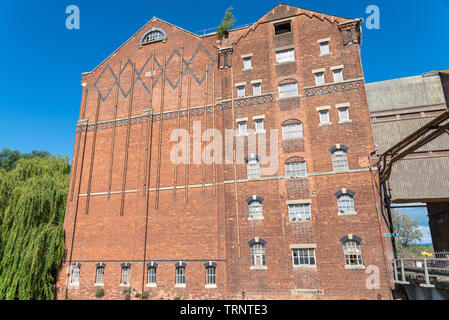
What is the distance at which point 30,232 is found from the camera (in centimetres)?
2152

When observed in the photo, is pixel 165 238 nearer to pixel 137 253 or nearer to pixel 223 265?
pixel 137 253

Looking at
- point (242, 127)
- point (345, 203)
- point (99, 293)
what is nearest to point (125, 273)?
point (99, 293)

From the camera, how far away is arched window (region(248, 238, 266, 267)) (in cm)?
1967

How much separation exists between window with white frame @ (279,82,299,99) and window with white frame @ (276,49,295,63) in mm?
2256

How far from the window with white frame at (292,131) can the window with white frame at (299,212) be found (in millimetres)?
5052

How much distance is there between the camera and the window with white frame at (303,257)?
1886cm

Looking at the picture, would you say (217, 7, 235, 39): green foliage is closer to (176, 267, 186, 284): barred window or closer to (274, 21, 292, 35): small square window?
(274, 21, 292, 35): small square window

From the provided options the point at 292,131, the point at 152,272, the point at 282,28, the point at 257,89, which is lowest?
the point at 152,272

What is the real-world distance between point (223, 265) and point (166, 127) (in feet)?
40.1

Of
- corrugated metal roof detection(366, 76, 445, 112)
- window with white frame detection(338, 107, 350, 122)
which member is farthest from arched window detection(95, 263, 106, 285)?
corrugated metal roof detection(366, 76, 445, 112)

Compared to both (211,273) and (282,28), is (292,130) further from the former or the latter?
(211,273)

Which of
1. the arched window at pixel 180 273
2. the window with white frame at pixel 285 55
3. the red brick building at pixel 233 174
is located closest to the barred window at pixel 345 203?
the red brick building at pixel 233 174

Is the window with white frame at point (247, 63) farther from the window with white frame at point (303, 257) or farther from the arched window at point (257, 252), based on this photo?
the window with white frame at point (303, 257)

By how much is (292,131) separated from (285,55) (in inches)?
264
